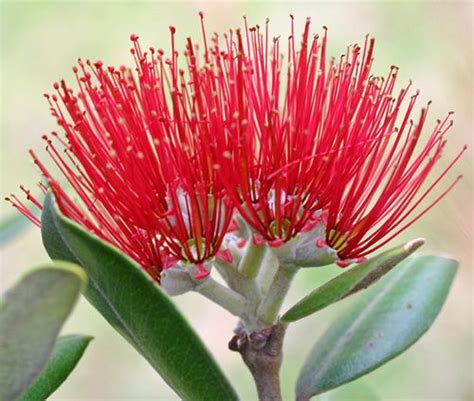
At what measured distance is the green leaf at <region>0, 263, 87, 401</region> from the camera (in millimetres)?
683

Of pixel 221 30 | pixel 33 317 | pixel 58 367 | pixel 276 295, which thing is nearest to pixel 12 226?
pixel 58 367

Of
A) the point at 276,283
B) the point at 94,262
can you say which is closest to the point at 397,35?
the point at 276,283

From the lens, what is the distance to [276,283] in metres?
0.98

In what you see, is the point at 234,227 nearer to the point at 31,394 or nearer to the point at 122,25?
the point at 31,394

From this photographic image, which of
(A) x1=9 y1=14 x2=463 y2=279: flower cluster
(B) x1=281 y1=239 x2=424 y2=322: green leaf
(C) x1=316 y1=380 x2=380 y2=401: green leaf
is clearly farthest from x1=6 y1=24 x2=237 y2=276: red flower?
(C) x1=316 y1=380 x2=380 y2=401: green leaf

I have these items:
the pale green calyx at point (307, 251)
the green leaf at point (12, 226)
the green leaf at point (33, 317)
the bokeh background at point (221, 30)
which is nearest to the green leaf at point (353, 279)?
the pale green calyx at point (307, 251)

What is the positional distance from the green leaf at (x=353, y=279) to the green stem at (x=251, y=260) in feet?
0.29

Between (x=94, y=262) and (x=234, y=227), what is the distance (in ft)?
0.83

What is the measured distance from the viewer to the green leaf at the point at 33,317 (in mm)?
683

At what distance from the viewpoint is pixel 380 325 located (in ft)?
3.63

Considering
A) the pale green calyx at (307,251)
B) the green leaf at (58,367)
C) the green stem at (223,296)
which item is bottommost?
the green leaf at (58,367)

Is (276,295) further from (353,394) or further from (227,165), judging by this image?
(353,394)

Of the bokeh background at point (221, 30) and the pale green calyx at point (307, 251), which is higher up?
the pale green calyx at point (307, 251)

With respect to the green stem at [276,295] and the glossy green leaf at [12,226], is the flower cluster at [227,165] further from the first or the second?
the glossy green leaf at [12,226]
